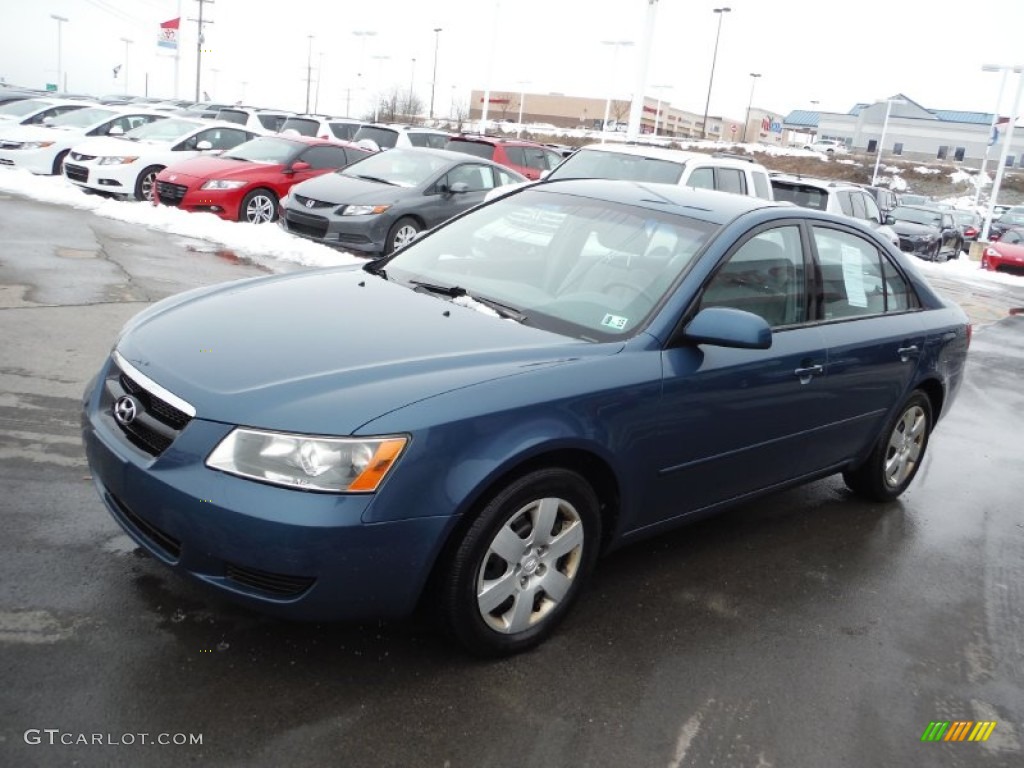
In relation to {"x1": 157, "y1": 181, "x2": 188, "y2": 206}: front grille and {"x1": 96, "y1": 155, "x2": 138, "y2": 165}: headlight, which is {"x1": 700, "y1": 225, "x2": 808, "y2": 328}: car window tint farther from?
{"x1": 96, "y1": 155, "x2": 138, "y2": 165}: headlight

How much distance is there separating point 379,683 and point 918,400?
12.1ft

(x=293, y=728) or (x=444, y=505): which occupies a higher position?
(x=444, y=505)

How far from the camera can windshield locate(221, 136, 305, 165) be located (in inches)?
565

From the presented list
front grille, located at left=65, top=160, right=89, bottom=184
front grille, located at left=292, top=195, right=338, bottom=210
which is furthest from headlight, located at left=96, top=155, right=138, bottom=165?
front grille, located at left=292, top=195, right=338, bottom=210

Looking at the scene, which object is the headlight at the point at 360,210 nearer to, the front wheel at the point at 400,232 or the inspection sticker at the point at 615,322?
the front wheel at the point at 400,232

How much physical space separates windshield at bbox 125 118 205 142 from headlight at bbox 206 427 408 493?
1568 cm

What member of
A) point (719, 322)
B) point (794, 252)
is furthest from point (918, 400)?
point (719, 322)

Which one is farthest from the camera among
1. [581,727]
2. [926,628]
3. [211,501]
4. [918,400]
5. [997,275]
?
[997,275]

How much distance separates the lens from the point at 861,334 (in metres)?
4.60

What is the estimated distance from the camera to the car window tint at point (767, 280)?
3914mm

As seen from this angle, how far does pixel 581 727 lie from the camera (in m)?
2.95

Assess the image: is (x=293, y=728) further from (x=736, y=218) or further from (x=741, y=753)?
(x=736, y=218)

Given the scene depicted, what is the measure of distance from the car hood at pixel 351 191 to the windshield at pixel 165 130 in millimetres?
5888

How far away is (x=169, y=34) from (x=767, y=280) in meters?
49.2
